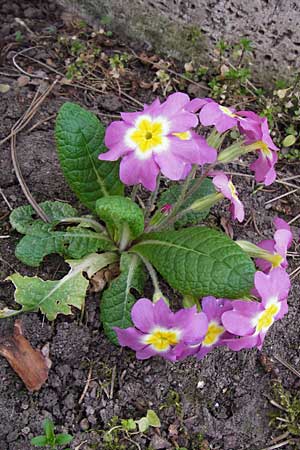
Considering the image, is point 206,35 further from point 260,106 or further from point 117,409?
point 117,409

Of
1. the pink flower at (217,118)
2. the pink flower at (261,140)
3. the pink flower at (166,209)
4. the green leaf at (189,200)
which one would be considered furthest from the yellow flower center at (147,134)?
the green leaf at (189,200)

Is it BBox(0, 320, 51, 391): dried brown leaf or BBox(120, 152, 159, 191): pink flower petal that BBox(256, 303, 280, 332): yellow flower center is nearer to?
BBox(120, 152, 159, 191): pink flower petal

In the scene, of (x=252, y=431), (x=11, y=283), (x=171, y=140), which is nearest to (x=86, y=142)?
(x=171, y=140)

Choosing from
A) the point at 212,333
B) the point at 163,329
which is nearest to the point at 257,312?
the point at 212,333

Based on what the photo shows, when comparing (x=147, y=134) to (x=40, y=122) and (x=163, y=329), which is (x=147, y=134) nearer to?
(x=163, y=329)

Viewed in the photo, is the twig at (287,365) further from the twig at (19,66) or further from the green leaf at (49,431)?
the twig at (19,66)

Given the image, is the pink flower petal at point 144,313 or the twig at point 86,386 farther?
the twig at point 86,386

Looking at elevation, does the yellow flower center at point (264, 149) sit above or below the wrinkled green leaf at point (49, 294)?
above
